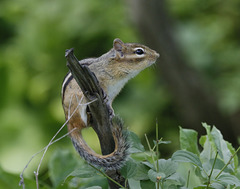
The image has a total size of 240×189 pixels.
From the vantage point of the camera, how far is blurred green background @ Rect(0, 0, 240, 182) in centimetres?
351

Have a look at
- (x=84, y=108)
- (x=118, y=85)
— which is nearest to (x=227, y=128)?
(x=118, y=85)

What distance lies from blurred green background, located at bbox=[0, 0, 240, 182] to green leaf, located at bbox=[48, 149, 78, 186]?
229 cm

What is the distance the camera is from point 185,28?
4113mm

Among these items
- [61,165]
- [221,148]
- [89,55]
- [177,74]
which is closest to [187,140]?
[221,148]

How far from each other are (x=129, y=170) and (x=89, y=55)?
123 inches

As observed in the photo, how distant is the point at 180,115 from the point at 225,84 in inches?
18.6

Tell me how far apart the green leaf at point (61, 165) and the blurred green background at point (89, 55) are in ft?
7.53

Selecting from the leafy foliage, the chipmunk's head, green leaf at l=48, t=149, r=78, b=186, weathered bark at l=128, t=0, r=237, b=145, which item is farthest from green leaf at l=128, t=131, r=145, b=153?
weathered bark at l=128, t=0, r=237, b=145

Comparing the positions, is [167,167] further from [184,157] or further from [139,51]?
[139,51]

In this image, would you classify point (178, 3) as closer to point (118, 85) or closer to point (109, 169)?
point (118, 85)

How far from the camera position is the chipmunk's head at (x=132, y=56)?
151 cm

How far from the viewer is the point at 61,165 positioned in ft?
3.60

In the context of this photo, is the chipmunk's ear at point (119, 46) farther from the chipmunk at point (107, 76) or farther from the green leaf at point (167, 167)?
the green leaf at point (167, 167)

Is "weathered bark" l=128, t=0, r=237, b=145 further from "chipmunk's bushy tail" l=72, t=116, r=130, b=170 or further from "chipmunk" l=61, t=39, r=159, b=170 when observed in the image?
"chipmunk's bushy tail" l=72, t=116, r=130, b=170
